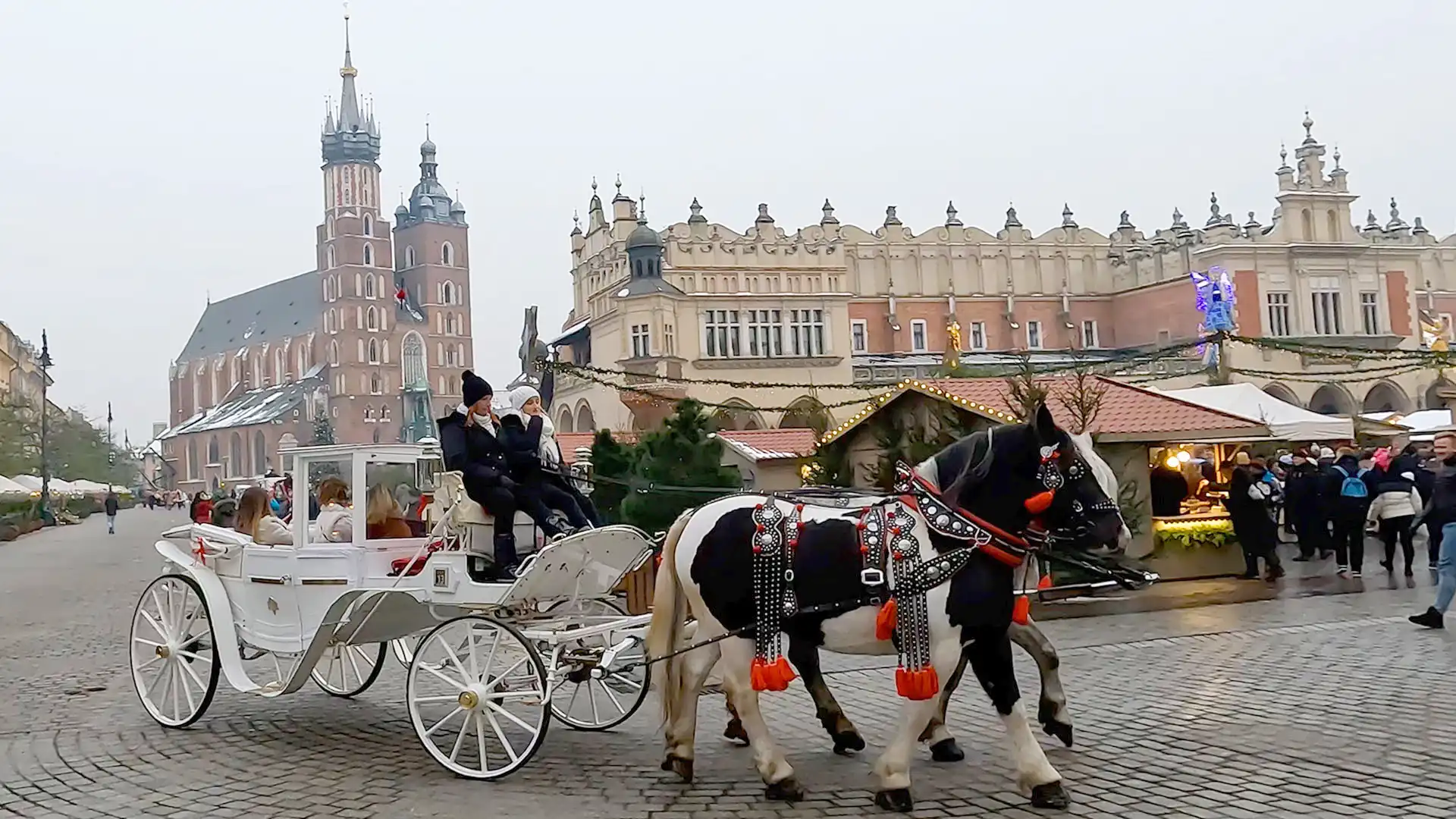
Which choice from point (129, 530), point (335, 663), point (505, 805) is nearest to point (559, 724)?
point (505, 805)

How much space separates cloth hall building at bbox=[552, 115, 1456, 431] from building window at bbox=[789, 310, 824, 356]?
2.9 inches

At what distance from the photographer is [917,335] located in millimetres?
61750

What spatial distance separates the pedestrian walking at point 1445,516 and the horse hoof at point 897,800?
7.29 meters

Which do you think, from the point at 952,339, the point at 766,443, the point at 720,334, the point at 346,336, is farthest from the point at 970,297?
the point at 346,336

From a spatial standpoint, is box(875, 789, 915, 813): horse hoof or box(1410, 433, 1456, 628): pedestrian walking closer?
box(875, 789, 915, 813): horse hoof

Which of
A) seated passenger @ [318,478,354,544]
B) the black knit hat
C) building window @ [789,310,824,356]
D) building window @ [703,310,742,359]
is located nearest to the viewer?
the black knit hat

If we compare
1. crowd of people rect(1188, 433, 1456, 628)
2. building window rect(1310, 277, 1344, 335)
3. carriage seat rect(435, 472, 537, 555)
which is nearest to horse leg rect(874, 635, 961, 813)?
carriage seat rect(435, 472, 537, 555)

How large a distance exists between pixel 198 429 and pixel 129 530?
8410 centimetres

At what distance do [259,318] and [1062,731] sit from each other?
474ft

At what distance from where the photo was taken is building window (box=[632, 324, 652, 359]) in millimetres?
49062

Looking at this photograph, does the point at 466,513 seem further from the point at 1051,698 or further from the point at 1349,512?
the point at 1349,512

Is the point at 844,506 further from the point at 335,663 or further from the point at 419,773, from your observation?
the point at 335,663

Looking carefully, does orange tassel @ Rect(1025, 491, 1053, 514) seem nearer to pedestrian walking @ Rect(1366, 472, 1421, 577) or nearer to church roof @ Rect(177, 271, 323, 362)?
pedestrian walking @ Rect(1366, 472, 1421, 577)

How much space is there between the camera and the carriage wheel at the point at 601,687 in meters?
7.28
